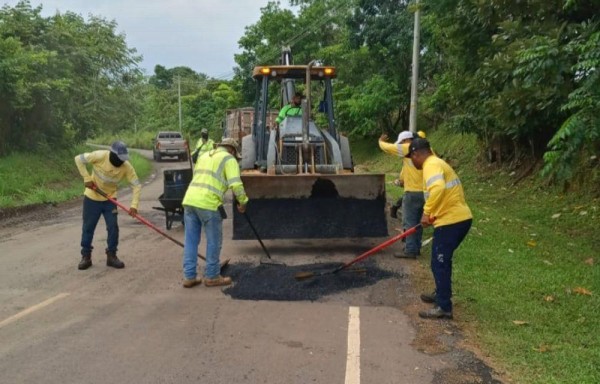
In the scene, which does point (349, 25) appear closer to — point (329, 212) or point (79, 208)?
point (79, 208)

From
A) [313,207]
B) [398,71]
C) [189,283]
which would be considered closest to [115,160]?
[189,283]

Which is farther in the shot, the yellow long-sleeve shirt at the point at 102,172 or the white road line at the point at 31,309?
the yellow long-sleeve shirt at the point at 102,172

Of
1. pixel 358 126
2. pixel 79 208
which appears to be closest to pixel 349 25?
pixel 358 126

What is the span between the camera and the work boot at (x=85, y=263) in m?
7.73

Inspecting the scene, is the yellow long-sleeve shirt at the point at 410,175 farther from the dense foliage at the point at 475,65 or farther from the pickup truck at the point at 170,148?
the pickup truck at the point at 170,148

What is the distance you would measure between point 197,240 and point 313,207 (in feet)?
6.81

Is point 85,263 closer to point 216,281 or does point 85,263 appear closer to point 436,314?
point 216,281

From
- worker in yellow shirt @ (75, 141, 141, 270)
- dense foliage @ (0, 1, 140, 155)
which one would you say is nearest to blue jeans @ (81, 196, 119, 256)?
worker in yellow shirt @ (75, 141, 141, 270)

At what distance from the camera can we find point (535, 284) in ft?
22.9

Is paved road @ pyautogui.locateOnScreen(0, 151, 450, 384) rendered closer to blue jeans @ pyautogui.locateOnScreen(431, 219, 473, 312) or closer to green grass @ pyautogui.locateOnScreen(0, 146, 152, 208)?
blue jeans @ pyautogui.locateOnScreen(431, 219, 473, 312)

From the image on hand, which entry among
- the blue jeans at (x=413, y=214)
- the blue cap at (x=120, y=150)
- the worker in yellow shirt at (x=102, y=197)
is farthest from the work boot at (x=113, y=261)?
the blue jeans at (x=413, y=214)

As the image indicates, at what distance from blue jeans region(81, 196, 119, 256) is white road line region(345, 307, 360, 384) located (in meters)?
3.63

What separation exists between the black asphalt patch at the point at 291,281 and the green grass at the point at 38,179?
8787 mm

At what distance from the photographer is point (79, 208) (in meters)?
14.5
